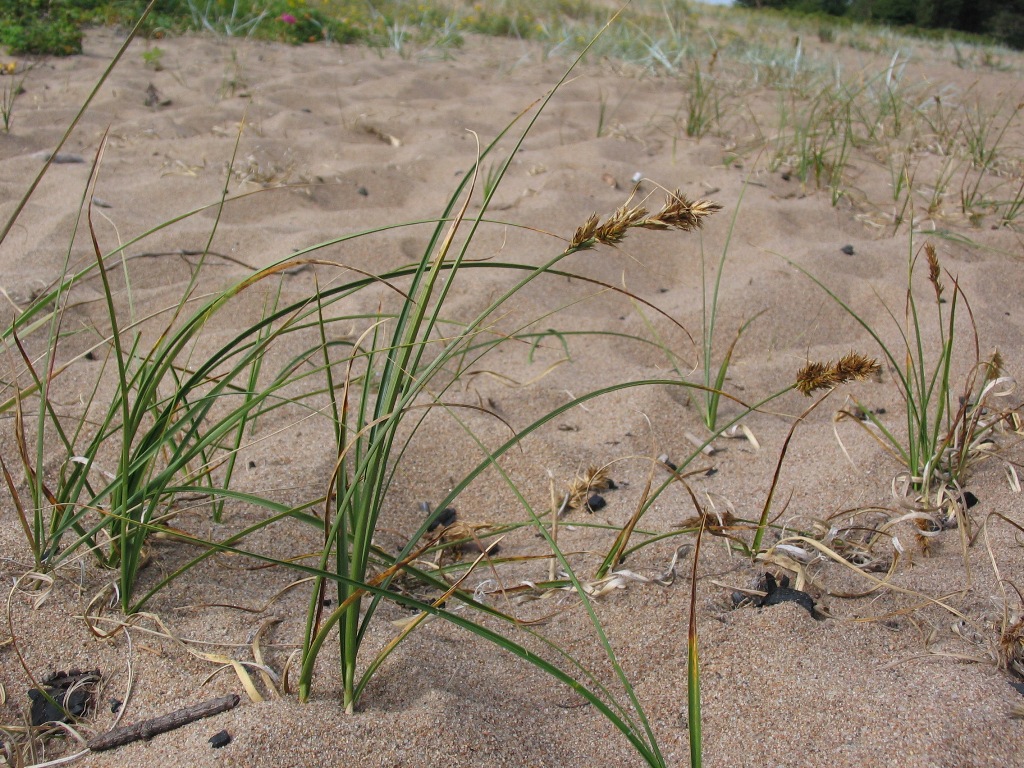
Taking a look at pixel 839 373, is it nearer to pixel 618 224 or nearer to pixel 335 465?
pixel 618 224

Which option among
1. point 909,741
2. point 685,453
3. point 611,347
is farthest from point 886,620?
point 611,347

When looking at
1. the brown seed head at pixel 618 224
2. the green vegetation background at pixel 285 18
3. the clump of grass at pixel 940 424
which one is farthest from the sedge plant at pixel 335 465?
the green vegetation background at pixel 285 18

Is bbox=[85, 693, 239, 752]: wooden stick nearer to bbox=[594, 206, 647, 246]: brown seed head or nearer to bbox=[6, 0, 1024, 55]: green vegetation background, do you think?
bbox=[594, 206, 647, 246]: brown seed head

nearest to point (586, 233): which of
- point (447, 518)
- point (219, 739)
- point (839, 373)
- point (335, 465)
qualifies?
point (839, 373)

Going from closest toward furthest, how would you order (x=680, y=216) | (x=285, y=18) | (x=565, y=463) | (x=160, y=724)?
(x=680, y=216)
(x=160, y=724)
(x=565, y=463)
(x=285, y=18)

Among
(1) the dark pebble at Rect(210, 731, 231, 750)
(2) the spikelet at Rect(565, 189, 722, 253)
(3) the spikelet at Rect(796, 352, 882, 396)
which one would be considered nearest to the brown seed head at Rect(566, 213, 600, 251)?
(2) the spikelet at Rect(565, 189, 722, 253)

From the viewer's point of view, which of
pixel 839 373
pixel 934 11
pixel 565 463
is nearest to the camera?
pixel 839 373

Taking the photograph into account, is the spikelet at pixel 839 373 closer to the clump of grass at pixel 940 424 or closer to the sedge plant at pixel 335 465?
the sedge plant at pixel 335 465
